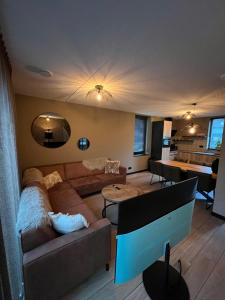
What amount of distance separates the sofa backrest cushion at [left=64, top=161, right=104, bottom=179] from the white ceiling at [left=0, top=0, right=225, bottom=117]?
86.1 inches

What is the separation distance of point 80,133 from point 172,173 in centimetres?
281

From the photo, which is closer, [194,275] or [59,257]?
[59,257]

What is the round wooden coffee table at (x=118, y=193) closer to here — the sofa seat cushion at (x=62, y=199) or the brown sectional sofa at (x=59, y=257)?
the sofa seat cushion at (x=62, y=199)

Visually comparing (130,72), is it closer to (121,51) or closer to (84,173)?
(121,51)

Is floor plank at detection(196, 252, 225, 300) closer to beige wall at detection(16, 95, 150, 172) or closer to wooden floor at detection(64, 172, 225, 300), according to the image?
wooden floor at detection(64, 172, 225, 300)

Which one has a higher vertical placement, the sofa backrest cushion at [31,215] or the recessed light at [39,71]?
the recessed light at [39,71]

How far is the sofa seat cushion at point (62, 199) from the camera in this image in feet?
7.28

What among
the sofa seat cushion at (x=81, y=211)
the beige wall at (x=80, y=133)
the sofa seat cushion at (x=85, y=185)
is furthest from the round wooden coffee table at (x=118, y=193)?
the beige wall at (x=80, y=133)

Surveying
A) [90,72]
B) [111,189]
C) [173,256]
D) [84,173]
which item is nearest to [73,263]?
[173,256]

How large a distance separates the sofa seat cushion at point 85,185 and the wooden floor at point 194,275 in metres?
1.76

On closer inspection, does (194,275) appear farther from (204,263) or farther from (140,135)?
(140,135)

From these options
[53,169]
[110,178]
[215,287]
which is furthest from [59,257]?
[110,178]

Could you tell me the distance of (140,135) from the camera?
589 cm

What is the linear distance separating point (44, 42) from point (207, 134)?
6541 millimetres
